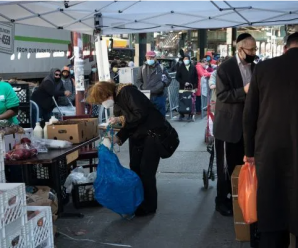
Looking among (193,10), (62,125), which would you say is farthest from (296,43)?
(193,10)

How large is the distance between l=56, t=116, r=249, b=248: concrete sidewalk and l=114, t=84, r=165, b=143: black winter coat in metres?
0.99

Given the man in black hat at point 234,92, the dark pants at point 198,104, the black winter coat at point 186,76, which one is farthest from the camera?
the dark pants at point 198,104

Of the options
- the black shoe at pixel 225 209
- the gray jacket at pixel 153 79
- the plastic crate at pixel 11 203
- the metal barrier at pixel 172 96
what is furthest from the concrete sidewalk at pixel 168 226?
the metal barrier at pixel 172 96

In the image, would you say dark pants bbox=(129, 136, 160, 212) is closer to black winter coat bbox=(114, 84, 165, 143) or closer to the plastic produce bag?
black winter coat bbox=(114, 84, 165, 143)

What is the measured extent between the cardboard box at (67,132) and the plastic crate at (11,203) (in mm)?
1937

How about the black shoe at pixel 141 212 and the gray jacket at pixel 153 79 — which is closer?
the black shoe at pixel 141 212

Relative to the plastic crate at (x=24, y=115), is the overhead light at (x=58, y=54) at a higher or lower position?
higher

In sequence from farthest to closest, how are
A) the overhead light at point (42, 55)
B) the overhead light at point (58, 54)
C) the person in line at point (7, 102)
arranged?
the overhead light at point (58, 54)
the overhead light at point (42, 55)
the person in line at point (7, 102)

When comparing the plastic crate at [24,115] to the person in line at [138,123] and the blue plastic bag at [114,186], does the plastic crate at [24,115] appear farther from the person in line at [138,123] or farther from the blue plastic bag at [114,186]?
the blue plastic bag at [114,186]

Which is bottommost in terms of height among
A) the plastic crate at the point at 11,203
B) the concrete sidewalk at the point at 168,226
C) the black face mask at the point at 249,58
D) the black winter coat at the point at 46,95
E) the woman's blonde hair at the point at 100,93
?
the concrete sidewalk at the point at 168,226

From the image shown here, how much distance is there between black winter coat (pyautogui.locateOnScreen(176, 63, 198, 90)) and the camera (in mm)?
14133

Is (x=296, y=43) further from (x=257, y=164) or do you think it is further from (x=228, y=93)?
(x=228, y=93)

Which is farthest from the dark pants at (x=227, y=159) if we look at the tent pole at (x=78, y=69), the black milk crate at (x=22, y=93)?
the tent pole at (x=78, y=69)

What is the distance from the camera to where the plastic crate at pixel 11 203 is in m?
3.29
